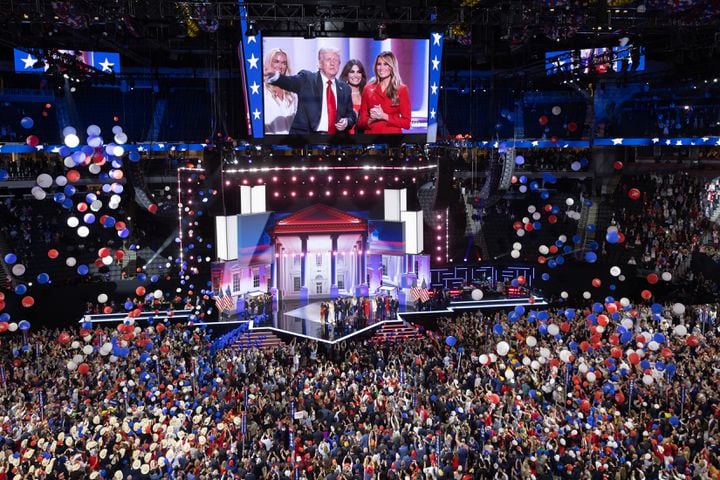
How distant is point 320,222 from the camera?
2355 centimetres

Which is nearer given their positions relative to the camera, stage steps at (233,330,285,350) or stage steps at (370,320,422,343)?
stage steps at (233,330,285,350)

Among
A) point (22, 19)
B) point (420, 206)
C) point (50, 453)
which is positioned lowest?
point (50, 453)

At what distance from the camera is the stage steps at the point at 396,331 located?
65.4 ft

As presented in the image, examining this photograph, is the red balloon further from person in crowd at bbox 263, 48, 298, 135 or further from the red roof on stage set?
the red roof on stage set

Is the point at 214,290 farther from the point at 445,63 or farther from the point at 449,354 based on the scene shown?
the point at 445,63

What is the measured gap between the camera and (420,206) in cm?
2414

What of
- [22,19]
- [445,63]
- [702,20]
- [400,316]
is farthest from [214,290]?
[702,20]

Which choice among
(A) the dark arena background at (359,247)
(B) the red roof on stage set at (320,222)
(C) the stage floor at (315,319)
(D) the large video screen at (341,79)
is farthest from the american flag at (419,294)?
(D) the large video screen at (341,79)

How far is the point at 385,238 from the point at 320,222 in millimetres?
2556

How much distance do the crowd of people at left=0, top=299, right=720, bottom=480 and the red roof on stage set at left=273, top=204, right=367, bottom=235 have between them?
7.16 meters

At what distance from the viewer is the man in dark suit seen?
60.9 ft

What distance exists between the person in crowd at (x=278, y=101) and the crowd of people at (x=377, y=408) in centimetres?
687

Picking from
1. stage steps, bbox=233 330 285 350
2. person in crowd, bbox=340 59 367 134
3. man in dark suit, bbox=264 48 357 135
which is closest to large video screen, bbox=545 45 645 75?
person in crowd, bbox=340 59 367 134

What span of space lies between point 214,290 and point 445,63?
45.8ft
